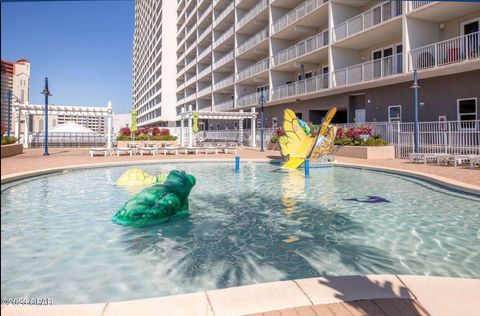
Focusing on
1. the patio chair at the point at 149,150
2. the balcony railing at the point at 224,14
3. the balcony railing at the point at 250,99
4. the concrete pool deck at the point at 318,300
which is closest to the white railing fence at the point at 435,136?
the patio chair at the point at 149,150

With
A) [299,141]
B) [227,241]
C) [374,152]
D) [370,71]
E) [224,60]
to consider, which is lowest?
[227,241]

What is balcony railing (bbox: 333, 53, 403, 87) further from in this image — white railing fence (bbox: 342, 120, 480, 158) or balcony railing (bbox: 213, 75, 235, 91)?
balcony railing (bbox: 213, 75, 235, 91)

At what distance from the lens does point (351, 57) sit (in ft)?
82.1

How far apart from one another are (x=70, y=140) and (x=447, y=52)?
102 ft

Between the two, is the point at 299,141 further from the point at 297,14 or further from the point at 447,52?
the point at 297,14

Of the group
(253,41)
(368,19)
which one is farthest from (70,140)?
(368,19)

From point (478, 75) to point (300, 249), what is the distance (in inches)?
664

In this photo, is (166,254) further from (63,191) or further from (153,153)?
(153,153)

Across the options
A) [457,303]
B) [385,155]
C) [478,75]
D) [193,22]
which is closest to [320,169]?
[385,155]

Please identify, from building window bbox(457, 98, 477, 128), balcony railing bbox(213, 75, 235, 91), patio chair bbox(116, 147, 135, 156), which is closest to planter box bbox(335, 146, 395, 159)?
building window bbox(457, 98, 477, 128)

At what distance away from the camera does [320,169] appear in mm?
15945

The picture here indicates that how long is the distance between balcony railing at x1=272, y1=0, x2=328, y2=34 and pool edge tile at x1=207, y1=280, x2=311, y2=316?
1028 inches

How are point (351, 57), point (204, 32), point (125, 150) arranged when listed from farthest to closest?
point (204, 32) → point (351, 57) → point (125, 150)

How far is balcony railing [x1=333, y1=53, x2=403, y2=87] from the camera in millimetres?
20000
